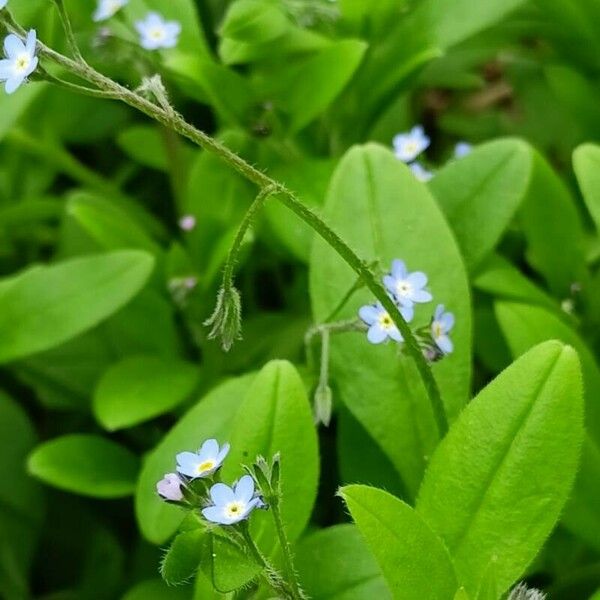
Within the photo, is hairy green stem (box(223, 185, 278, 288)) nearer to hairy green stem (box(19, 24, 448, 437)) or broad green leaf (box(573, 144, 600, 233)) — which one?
hairy green stem (box(19, 24, 448, 437))

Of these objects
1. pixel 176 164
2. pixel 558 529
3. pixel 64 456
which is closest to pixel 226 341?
pixel 64 456

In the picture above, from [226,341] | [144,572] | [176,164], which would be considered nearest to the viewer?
[226,341]

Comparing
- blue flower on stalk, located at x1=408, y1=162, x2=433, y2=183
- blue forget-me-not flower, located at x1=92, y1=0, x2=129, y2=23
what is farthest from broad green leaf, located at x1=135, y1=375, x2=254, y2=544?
blue forget-me-not flower, located at x1=92, y1=0, x2=129, y2=23

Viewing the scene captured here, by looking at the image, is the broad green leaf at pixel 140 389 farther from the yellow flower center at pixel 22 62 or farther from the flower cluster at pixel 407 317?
the yellow flower center at pixel 22 62

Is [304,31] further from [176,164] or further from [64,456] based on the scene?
[64,456]

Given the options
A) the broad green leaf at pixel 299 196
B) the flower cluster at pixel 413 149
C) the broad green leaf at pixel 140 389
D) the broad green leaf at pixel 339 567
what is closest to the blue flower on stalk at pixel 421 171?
the flower cluster at pixel 413 149
